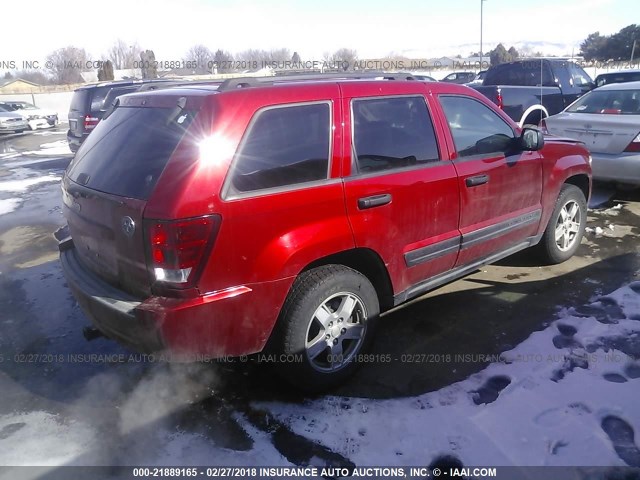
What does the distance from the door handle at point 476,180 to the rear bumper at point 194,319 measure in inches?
65.2

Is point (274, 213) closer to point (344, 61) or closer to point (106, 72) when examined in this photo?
point (344, 61)

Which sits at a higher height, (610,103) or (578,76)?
(578,76)

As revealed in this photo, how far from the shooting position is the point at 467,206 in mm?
3727

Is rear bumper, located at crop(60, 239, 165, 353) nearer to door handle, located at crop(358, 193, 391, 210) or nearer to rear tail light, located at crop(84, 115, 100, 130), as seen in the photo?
door handle, located at crop(358, 193, 391, 210)

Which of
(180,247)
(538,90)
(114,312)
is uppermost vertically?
(538,90)

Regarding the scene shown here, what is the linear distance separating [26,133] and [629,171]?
76.3 feet

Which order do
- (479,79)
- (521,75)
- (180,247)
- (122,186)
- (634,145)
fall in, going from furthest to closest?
(479,79), (521,75), (634,145), (122,186), (180,247)

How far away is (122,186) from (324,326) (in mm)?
1425

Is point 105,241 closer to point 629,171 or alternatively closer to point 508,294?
point 508,294

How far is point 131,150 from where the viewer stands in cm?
289

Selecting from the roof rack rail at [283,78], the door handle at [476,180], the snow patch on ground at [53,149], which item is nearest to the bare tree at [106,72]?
the snow patch on ground at [53,149]

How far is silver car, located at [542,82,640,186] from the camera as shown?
6.36m

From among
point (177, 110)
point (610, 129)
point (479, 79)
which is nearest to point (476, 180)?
point (177, 110)

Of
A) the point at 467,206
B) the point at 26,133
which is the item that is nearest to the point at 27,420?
the point at 467,206
